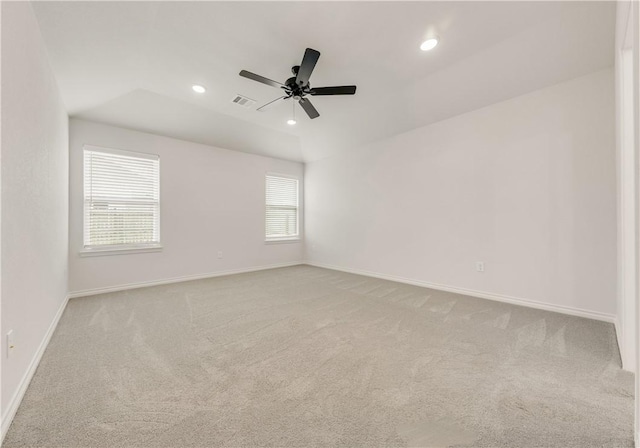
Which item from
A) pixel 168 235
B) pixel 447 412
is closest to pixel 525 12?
pixel 447 412

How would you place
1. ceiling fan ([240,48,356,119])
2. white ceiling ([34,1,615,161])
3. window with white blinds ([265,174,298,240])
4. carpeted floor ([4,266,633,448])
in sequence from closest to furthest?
1. carpeted floor ([4,266,633,448])
2. white ceiling ([34,1,615,161])
3. ceiling fan ([240,48,356,119])
4. window with white blinds ([265,174,298,240])

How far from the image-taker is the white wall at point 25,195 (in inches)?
55.6

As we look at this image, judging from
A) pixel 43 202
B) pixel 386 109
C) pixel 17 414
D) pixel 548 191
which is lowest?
pixel 17 414

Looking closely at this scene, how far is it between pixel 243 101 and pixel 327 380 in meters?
3.69

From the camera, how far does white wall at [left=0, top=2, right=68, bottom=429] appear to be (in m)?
1.41

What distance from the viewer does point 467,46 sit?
265 cm

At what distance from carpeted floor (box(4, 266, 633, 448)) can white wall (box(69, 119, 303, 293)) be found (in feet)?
3.77

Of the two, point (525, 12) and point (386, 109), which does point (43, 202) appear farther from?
point (525, 12)

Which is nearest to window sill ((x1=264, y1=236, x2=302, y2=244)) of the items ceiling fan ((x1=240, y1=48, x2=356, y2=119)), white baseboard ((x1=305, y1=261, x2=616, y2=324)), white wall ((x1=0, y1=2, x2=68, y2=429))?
white baseboard ((x1=305, y1=261, x2=616, y2=324))

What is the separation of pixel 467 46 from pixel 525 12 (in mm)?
491

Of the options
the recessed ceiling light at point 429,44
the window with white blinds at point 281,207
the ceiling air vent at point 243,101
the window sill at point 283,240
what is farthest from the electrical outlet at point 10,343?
the window with white blinds at point 281,207

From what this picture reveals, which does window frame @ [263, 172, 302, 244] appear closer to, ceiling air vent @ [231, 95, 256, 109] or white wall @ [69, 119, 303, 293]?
white wall @ [69, 119, 303, 293]

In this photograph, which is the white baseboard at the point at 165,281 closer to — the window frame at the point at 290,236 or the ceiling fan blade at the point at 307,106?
the window frame at the point at 290,236

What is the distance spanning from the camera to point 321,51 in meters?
2.66
